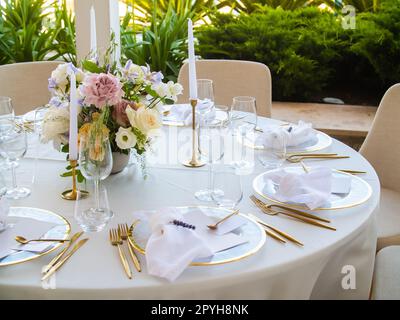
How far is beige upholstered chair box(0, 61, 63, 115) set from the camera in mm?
2652

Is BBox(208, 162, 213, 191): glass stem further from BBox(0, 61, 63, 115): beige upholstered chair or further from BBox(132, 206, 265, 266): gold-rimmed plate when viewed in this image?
BBox(0, 61, 63, 115): beige upholstered chair

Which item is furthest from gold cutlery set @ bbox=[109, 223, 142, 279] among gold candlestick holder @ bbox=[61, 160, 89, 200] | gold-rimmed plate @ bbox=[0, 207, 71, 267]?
gold candlestick holder @ bbox=[61, 160, 89, 200]

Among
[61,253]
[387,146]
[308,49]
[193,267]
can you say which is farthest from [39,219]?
[308,49]

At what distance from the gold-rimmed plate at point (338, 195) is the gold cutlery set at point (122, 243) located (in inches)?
15.3

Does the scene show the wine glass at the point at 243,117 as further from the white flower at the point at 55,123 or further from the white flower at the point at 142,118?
the white flower at the point at 55,123

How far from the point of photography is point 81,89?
55.7 inches

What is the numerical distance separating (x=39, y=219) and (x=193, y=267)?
0.42m

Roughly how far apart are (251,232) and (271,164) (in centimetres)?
45

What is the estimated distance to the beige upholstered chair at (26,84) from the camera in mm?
2652

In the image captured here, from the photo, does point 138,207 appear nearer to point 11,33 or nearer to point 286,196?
point 286,196

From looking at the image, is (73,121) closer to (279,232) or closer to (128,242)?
(128,242)

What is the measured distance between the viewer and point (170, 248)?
1.12 metres

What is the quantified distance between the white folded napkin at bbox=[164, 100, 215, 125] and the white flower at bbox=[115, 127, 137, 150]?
0.38m
